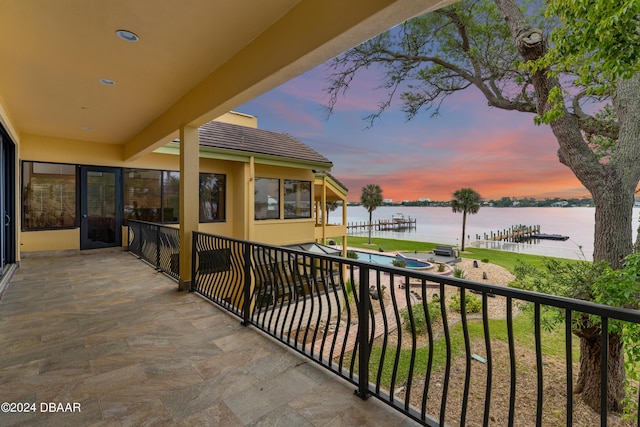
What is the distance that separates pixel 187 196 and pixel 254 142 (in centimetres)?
493

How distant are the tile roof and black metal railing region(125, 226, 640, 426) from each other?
4284mm

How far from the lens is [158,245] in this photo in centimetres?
589

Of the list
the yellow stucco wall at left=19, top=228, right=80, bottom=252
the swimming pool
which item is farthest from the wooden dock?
the yellow stucco wall at left=19, top=228, right=80, bottom=252

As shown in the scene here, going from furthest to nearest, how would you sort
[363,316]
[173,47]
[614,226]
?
[614,226] → [173,47] → [363,316]

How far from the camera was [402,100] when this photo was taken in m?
9.02

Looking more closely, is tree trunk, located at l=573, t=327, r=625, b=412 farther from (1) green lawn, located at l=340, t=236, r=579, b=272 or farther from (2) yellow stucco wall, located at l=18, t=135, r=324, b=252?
(1) green lawn, located at l=340, t=236, r=579, b=272

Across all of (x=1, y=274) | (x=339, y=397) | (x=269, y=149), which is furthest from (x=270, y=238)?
(x=339, y=397)

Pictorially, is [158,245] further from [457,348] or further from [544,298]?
[457,348]

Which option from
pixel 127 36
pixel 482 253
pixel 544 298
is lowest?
pixel 482 253

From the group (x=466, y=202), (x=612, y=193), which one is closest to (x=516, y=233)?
(x=466, y=202)

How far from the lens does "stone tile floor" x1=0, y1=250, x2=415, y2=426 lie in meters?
1.85

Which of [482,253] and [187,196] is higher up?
[187,196]

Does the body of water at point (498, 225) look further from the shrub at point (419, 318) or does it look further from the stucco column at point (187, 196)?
the stucco column at point (187, 196)

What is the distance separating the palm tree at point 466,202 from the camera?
930 inches
